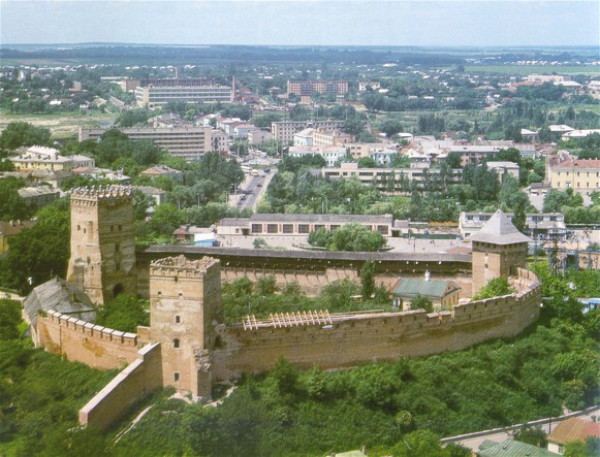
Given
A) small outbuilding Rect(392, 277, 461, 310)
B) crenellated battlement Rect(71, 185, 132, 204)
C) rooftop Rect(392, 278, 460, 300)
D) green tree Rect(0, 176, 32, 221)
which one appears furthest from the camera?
green tree Rect(0, 176, 32, 221)

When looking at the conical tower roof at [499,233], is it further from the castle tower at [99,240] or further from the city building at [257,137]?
the city building at [257,137]

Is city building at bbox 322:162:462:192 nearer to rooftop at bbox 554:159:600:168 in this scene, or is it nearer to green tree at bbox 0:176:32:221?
rooftop at bbox 554:159:600:168

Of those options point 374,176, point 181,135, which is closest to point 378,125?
point 181,135

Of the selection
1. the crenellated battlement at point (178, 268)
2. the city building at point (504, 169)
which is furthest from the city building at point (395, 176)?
Answer: the crenellated battlement at point (178, 268)

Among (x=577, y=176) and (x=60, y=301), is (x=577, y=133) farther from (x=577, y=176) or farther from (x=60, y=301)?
(x=60, y=301)

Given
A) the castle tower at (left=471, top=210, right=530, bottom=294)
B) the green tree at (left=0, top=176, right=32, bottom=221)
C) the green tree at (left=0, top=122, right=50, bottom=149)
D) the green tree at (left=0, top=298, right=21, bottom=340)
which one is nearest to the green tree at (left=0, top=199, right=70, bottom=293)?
the green tree at (left=0, top=298, right=21, bottom=340)

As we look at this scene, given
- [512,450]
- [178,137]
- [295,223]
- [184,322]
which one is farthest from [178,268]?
[178,137]

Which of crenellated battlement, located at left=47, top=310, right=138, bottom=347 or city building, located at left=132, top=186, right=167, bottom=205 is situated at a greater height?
crenellated battlement, located at left=47, top=310, right=138, bottom=347
